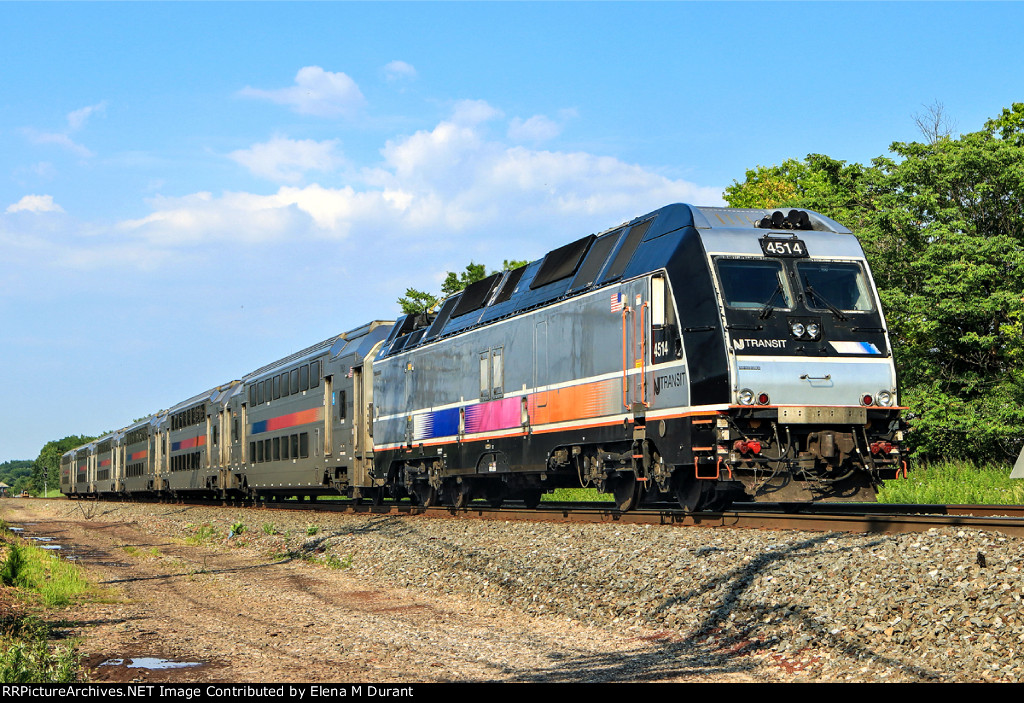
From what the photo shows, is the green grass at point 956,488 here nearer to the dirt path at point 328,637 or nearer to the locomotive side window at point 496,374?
the locomotive side window at point 496,374

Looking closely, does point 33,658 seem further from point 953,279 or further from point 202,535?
point 953,279

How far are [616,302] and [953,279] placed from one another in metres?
14.6

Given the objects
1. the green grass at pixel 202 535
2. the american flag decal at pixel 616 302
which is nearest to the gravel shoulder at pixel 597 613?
the american flag decal at pixel 616 302

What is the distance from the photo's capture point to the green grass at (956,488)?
1789 cm

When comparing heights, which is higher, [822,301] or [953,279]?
[953,279]

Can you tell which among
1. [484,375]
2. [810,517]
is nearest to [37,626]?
[810,517]

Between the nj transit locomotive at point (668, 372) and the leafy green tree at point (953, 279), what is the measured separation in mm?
11626

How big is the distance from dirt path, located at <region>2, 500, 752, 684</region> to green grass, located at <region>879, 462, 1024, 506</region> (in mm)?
9862

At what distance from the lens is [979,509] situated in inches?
558

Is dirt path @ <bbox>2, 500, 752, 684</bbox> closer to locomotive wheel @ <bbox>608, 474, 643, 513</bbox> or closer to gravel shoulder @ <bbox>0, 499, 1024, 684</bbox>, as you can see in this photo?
gravel shoulder @ <bbox>0, 499, 1024, 684</bbox>

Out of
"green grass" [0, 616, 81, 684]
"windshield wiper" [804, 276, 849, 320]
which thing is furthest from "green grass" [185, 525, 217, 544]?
"windshield wiper" [804, 276, 849, 320]

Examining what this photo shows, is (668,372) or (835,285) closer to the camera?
(668,372)

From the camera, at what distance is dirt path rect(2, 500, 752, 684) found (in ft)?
26.4

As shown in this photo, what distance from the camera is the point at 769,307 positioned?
525 inches
